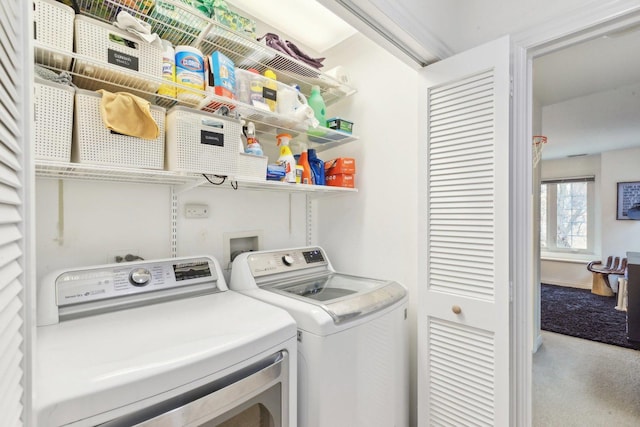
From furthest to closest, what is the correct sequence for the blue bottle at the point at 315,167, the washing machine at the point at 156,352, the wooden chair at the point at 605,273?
the wooden chair at the point at 605,273
the blue bottle at the point at 315,167
the washing machine at the point at 156,352

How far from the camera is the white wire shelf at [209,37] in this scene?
120 cm

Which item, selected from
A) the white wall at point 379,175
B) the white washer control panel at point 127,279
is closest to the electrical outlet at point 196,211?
the white washer control panel at point 127,279

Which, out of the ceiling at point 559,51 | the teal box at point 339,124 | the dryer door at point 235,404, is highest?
the ceiling at point 559,51

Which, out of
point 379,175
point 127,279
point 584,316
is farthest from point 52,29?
point 584,316

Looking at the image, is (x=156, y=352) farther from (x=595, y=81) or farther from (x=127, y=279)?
(x=595, y=81)

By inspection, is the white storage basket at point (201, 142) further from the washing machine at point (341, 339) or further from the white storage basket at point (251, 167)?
the washing machine at point (341, 339)

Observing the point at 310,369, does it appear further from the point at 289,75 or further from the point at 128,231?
the point at 289,75

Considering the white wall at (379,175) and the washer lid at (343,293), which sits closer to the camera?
the washer lid at (343,293)

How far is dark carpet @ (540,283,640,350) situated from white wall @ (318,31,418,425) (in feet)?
10.1

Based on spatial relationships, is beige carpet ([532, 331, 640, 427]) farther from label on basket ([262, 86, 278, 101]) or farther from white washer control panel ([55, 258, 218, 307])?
label on basket ([262, 86, 278, 101])

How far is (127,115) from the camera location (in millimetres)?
1075

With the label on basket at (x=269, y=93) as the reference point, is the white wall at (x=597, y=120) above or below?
above

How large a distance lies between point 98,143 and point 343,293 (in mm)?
1220

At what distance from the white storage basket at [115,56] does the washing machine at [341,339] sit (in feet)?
3.12
